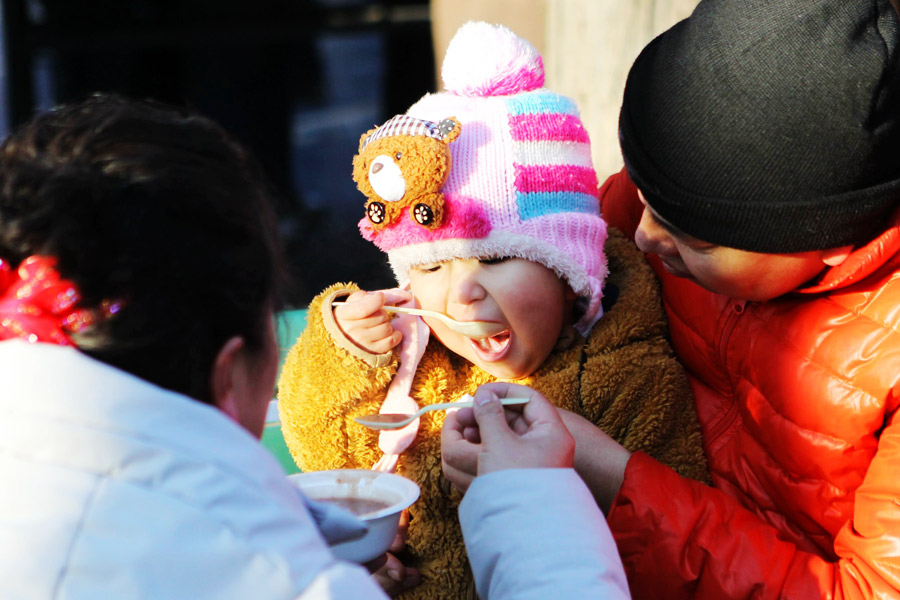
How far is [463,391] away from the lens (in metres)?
1.61

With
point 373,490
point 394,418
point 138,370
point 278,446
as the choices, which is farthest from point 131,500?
point 278,446

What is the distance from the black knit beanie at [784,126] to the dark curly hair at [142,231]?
2.09 ft

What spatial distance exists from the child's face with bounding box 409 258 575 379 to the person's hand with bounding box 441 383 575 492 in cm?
23

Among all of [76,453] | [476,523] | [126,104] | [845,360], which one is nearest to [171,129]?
[126,104]

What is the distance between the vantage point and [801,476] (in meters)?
1.28

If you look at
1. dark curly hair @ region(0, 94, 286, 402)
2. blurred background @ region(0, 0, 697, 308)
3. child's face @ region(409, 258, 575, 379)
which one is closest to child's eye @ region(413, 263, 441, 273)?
child's face @ region(409, 258, 575, 379)

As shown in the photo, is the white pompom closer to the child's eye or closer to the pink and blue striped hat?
the pink and blue striped hat

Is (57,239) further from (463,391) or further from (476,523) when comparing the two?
(463,391)

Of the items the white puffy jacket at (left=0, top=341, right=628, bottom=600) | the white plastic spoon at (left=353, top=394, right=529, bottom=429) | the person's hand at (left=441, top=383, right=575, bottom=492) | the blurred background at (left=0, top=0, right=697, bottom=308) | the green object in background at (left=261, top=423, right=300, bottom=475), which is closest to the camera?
the white puffy jacket at (left=0, top=341, right=628, bottom=600)

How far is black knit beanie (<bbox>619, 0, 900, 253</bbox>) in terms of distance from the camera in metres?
1.13

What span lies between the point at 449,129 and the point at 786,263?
1.87ft

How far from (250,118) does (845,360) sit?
445 centimetres

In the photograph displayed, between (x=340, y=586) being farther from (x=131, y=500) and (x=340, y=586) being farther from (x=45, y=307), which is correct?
(x=45, y=307)

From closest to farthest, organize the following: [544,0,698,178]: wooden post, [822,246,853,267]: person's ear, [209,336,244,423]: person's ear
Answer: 1. [209,336,244,423]: person's ear
2. [822,246,853,267]: person's ear
3. [544,0,698,178]: wooden post
